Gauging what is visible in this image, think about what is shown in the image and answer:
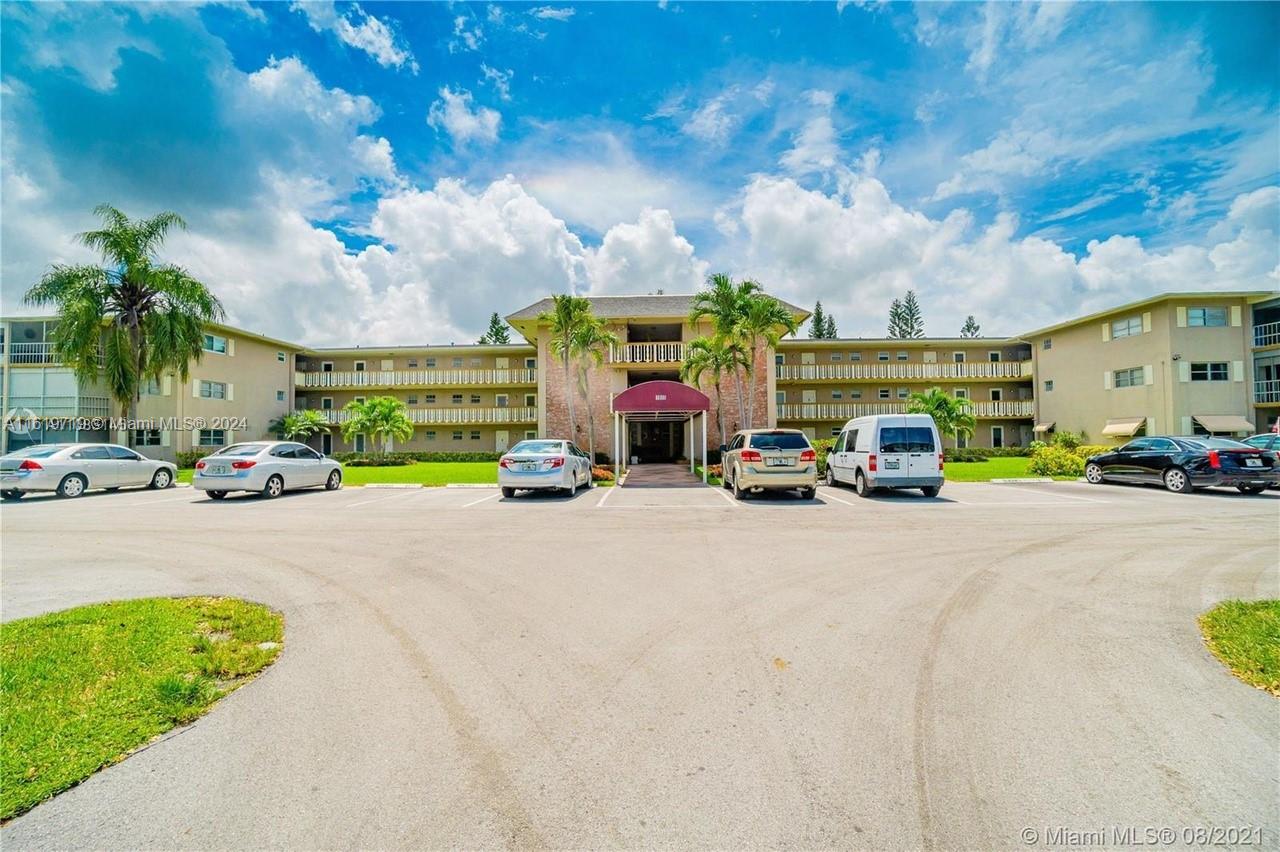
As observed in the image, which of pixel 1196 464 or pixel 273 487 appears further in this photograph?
pixel 273 487

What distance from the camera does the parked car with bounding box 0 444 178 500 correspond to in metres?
15.7

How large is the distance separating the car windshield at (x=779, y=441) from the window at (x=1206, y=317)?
26.6 m

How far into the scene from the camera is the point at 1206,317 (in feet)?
92.6

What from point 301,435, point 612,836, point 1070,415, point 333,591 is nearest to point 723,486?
point 333,591

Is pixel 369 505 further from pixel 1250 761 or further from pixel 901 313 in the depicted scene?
pixel 901 313

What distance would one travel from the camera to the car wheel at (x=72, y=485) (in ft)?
53.8

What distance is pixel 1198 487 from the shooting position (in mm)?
16031

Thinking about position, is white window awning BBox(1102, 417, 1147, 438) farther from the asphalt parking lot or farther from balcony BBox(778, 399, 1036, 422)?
the asphalt parking lot

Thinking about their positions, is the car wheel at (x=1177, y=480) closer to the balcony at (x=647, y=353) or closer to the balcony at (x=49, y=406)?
the balcony at (x=647, y=353)

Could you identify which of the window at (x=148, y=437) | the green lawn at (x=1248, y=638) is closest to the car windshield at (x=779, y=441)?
the green lawn at (x=1248, y=638)

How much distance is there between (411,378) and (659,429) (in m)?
17.3


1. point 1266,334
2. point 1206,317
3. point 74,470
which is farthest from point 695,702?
point 1266,334

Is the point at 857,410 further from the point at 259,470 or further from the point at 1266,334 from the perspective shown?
the point at 259,470

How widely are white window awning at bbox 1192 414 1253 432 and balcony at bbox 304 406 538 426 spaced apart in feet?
116
